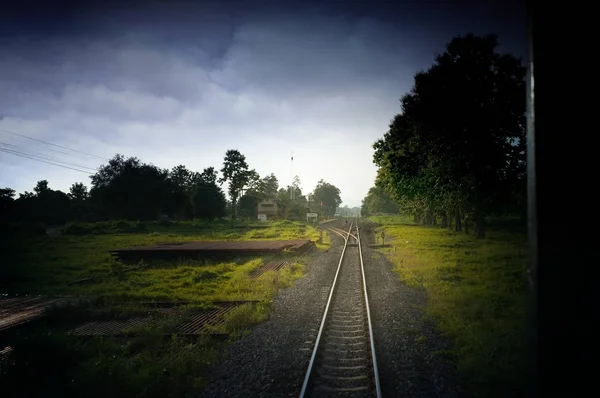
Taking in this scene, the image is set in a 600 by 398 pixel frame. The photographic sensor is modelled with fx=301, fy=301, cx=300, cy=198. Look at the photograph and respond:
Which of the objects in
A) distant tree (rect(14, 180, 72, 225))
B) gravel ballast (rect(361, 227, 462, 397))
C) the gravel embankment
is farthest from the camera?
distant tree (rect(14, 180, 72, 225))

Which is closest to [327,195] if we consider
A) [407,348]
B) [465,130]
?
[465,130]

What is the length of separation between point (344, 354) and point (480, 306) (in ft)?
18.0

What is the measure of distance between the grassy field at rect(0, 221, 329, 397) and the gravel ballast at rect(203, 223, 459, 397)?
53 cm

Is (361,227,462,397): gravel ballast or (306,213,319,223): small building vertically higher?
(306,213,319,223): small building

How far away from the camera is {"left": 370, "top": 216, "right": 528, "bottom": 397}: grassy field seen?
5664 mm

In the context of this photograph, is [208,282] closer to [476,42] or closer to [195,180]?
[476,42]

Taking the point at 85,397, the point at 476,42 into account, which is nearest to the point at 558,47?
the point at 85,397

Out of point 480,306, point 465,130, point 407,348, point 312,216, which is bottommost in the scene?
point 407,348

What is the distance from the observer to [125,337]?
327 inches

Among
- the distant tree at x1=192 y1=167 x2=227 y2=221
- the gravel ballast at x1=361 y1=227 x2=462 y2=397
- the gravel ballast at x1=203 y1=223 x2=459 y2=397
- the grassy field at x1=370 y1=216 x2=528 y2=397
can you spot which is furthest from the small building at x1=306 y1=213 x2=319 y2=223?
the gravel ballast at x1=203 y1=223 x2=459 y2=397

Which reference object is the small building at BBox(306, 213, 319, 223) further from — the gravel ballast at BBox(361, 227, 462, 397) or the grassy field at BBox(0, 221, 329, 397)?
the gravel ballast at BBox(361, 227, 462, 397)

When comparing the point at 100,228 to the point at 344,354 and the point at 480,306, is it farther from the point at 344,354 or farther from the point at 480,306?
the point at 480,306

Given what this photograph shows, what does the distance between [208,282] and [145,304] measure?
356cm

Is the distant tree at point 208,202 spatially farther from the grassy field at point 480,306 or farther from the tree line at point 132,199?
the grassy field at point 480,306
